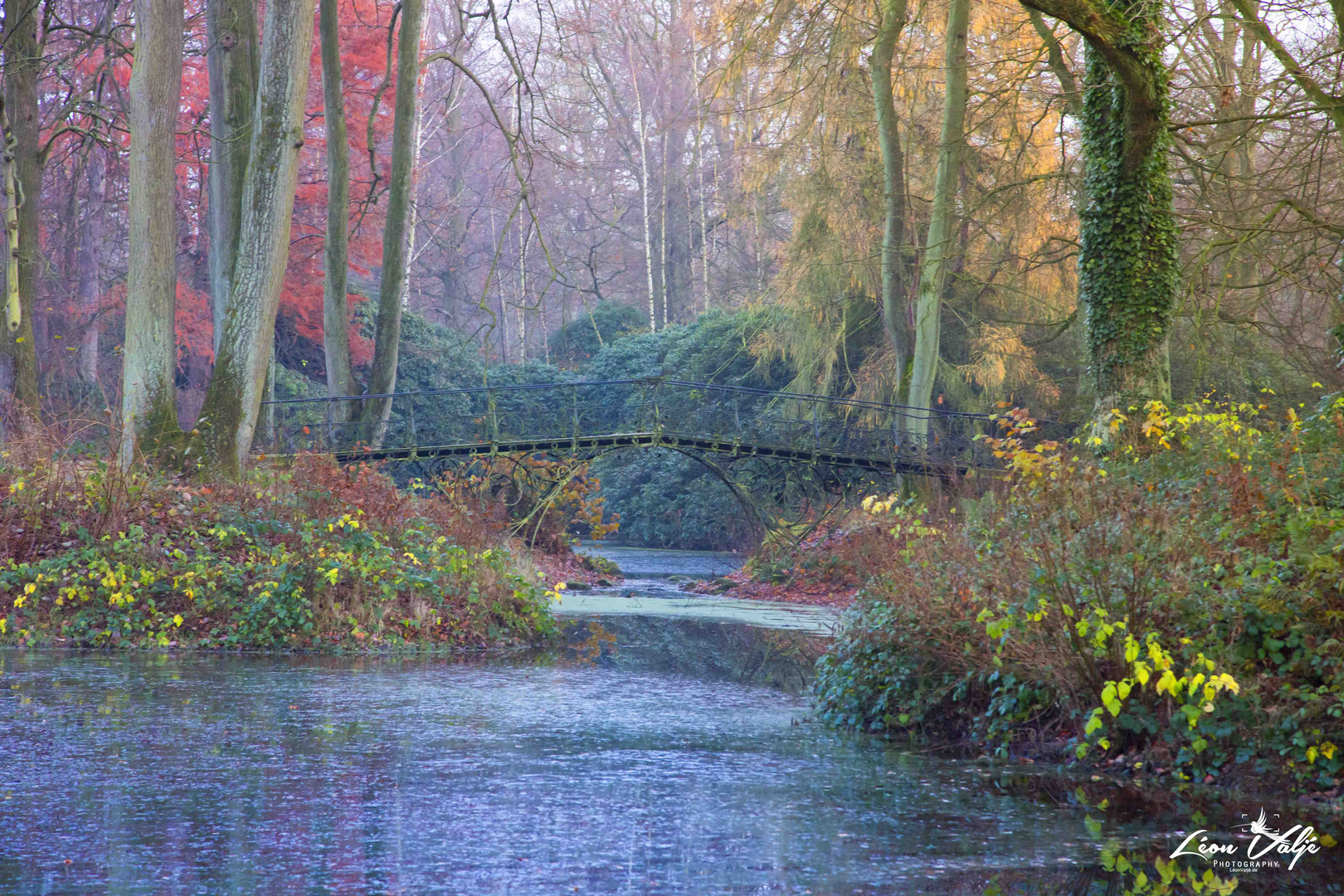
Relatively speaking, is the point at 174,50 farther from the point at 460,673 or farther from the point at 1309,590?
the point at 1309,590

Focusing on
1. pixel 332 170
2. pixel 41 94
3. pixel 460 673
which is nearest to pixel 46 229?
pixel 41 94

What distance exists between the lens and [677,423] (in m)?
22.9

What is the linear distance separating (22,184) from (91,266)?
1007 cm

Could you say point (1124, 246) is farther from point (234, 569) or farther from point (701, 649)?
point (234, 569)

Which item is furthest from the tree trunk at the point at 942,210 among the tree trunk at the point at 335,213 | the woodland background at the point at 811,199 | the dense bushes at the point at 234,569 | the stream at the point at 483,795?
the stream at the point at 483,795

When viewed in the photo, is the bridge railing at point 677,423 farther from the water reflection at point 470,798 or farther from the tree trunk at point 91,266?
the water reflection at point 470,798

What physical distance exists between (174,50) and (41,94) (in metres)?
13.3

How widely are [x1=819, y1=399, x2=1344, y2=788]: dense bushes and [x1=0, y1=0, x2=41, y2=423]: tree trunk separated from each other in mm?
11552

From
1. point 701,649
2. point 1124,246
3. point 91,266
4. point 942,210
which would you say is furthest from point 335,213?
point 1124,246

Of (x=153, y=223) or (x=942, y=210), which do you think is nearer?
(x=153, y=223)

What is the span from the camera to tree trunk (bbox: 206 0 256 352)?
1566cm

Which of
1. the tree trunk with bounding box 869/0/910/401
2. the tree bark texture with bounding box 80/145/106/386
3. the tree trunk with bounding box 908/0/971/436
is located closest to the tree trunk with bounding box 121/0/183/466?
the tree trunk with bounding box 908/0/971/436

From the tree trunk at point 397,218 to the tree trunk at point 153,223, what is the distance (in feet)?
15.7

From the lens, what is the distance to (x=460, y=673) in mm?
9219
